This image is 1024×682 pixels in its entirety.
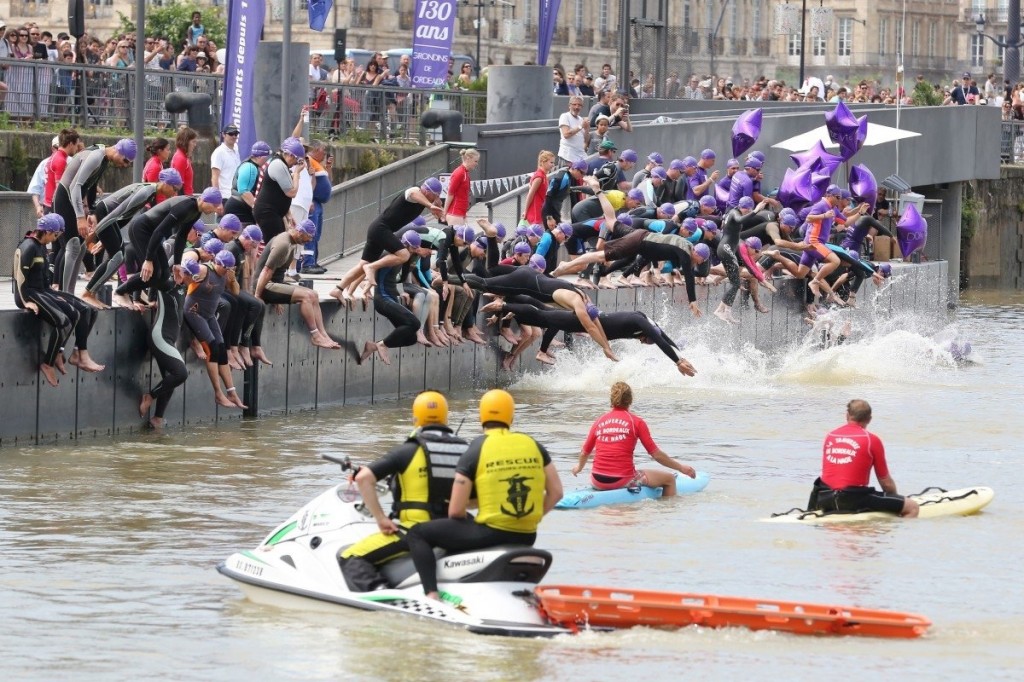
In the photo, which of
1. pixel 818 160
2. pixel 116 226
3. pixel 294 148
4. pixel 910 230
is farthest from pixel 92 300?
pixel 910 230

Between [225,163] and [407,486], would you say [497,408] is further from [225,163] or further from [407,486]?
[225,163]

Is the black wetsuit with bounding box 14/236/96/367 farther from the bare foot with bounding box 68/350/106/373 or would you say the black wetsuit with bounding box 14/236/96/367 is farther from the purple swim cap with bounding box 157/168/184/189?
the purple swim cap with bounding box 157/168/184/189

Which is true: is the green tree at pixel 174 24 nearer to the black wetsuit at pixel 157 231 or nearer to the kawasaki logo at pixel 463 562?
the black wetsuit at pixel 157 231

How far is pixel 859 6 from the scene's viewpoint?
467ft

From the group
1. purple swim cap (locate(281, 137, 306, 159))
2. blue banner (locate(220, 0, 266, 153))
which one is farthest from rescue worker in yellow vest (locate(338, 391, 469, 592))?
blue banner (locate(220, 0, 266, 153))

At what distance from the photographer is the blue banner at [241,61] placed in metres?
28.5

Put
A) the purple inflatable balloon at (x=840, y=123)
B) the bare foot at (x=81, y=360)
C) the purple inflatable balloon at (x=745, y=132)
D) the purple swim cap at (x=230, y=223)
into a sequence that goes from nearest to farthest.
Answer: the bare foot at (x=81, y=360)
the purple swim cap at (x=230, y=223)
the purple inflatable balloon at (x=745, y=132)
the purple inflatable balloon at (x=840, y=123)

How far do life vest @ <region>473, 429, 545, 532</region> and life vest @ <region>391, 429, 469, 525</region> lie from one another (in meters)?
0.26

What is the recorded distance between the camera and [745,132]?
3612 centimetres

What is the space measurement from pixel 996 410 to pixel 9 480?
42.5 feet

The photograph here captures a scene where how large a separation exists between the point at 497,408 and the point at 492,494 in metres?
0.52

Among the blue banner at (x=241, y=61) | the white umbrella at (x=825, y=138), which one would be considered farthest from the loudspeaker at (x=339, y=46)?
the blue banner at (x=241, y=61)

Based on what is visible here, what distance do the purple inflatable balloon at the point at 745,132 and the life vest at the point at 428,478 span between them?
23.7 m

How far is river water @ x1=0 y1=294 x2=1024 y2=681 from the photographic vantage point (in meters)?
12.6
